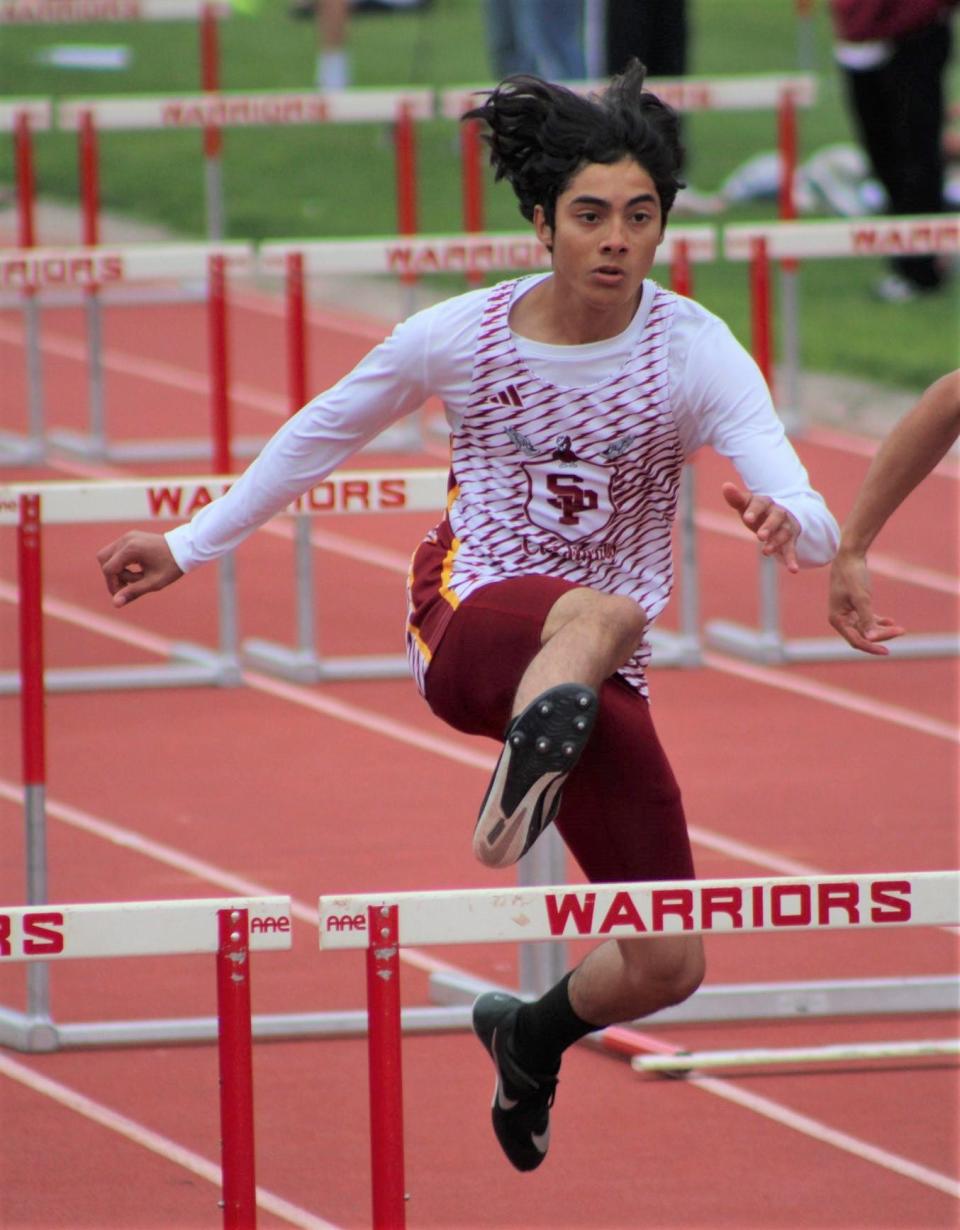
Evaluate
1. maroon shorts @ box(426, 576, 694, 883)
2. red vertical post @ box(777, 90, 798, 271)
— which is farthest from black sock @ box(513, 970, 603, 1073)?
red vertical post @ box(777, 90, 798, 271)

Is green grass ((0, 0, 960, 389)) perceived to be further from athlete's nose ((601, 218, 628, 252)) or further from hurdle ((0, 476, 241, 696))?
athlete's nose ((601, 218, 628, 252))

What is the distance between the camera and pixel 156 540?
14.0ft

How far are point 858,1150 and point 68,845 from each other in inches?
102

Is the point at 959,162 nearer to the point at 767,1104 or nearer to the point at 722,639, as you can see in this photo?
the point at 722,639

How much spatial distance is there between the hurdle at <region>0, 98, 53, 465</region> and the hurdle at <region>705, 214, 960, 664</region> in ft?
10.4

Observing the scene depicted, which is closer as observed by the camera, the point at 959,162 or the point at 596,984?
the point at 596,984

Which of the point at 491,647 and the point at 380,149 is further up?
the point at 380,149

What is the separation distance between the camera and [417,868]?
20.8ft

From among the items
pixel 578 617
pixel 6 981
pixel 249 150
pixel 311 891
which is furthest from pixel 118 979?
pixel 249 150

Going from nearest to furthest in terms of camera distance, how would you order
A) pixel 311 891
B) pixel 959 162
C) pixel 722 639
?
pixel 311 891 → pixel 722 639 → pixel 959 162

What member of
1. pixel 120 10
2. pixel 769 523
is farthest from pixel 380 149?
pixel 769 523

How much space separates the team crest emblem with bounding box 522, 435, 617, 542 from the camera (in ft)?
13.6

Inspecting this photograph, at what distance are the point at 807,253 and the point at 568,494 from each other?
428cm

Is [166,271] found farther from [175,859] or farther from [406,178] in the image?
[175,859]
